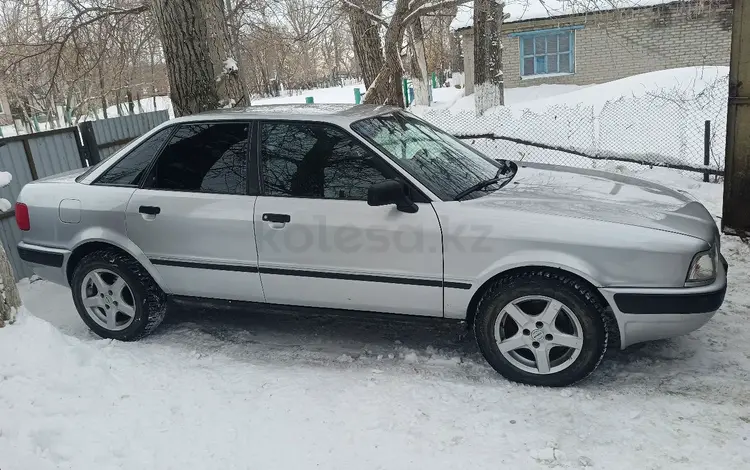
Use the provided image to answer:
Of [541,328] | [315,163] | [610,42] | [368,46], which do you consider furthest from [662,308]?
[610,42]

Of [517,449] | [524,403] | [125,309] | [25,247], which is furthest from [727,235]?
[25,247]

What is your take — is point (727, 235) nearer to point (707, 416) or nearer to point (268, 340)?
point (707, 416)

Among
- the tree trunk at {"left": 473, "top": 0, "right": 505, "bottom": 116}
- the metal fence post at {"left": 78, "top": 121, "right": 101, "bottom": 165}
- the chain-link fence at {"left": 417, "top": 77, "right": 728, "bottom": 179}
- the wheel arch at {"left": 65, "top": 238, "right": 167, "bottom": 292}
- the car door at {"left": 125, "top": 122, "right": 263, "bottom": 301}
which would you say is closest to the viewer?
the car door at {"left": 125, "top": 122, "right": 263, "bottom": 301}

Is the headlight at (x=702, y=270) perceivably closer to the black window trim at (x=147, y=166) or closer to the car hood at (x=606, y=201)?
the car hood at (x=606, y=201)

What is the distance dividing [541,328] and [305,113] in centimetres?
209

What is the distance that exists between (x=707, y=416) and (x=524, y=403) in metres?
0.91

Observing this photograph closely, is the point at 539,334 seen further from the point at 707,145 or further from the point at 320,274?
the point at 707,145

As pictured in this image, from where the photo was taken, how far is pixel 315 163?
3.63m

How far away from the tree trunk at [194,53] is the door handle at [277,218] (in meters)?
2.93

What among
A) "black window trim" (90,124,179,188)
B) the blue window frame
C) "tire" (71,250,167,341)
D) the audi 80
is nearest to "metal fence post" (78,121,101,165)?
the audi 80

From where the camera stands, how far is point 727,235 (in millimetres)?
5383

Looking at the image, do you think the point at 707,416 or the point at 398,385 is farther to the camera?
the point at 398,385

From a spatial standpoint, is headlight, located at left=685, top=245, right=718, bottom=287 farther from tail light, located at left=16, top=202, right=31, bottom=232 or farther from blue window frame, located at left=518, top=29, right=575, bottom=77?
blue window frame, located at left=518, top=29, right=575, bottom=77

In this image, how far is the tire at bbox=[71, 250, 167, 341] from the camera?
160 inches
